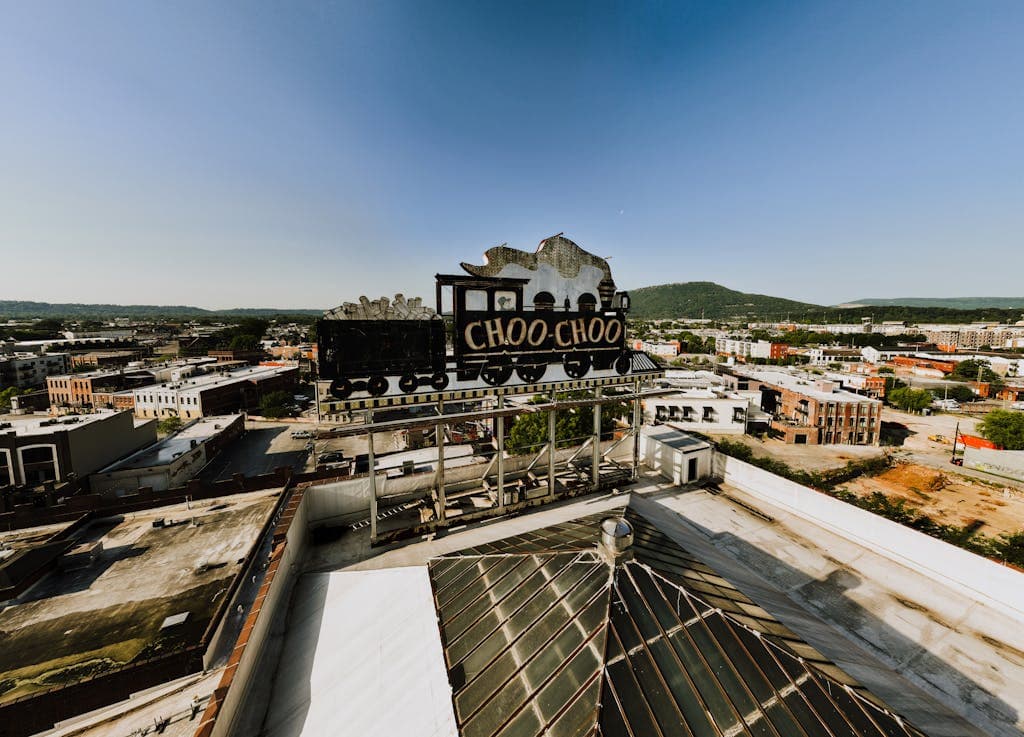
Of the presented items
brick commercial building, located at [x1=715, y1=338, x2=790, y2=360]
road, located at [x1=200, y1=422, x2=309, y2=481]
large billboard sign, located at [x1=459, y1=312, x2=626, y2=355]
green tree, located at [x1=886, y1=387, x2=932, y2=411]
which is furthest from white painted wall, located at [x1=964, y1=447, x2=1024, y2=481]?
road, located at [x1=200, y1=422, x2=309, y2=481]

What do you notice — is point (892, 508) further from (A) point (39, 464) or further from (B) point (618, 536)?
(A) point (39, 464)

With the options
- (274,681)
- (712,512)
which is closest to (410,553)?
(274,681)

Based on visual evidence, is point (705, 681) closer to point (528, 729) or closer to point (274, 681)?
point (528, 729)

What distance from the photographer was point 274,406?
79812mm

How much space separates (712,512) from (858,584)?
6.44m

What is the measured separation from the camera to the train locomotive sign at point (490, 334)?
51.1ft

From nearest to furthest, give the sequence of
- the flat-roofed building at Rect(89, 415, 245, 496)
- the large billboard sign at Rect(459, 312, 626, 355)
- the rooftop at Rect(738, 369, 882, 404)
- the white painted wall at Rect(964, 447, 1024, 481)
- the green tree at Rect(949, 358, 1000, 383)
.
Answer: the large billboard sign at Rect(459, 312, 626, 355) < the flat-roofed building at Rect(89, 415, 245, 496) < the white painted wall at Rect(964, 447, 1024, 481) < the rooftop at Rect(738, 369, 882, 404) < the green tree at Rect(949, 358, 1000, 383)

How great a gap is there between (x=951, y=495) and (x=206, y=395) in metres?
115

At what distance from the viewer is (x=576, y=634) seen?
8.13 m

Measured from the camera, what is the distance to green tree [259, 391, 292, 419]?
3081 inches

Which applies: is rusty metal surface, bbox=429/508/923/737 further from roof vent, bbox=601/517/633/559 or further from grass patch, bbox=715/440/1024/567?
grass patch, bbox=715/440/1024/567

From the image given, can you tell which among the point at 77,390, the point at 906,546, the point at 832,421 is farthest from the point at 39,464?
the point at 832,421

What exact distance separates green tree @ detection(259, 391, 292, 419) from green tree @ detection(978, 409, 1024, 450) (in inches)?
4932

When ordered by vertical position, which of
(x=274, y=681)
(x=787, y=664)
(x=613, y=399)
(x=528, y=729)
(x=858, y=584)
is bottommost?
(x=858, y=584)
